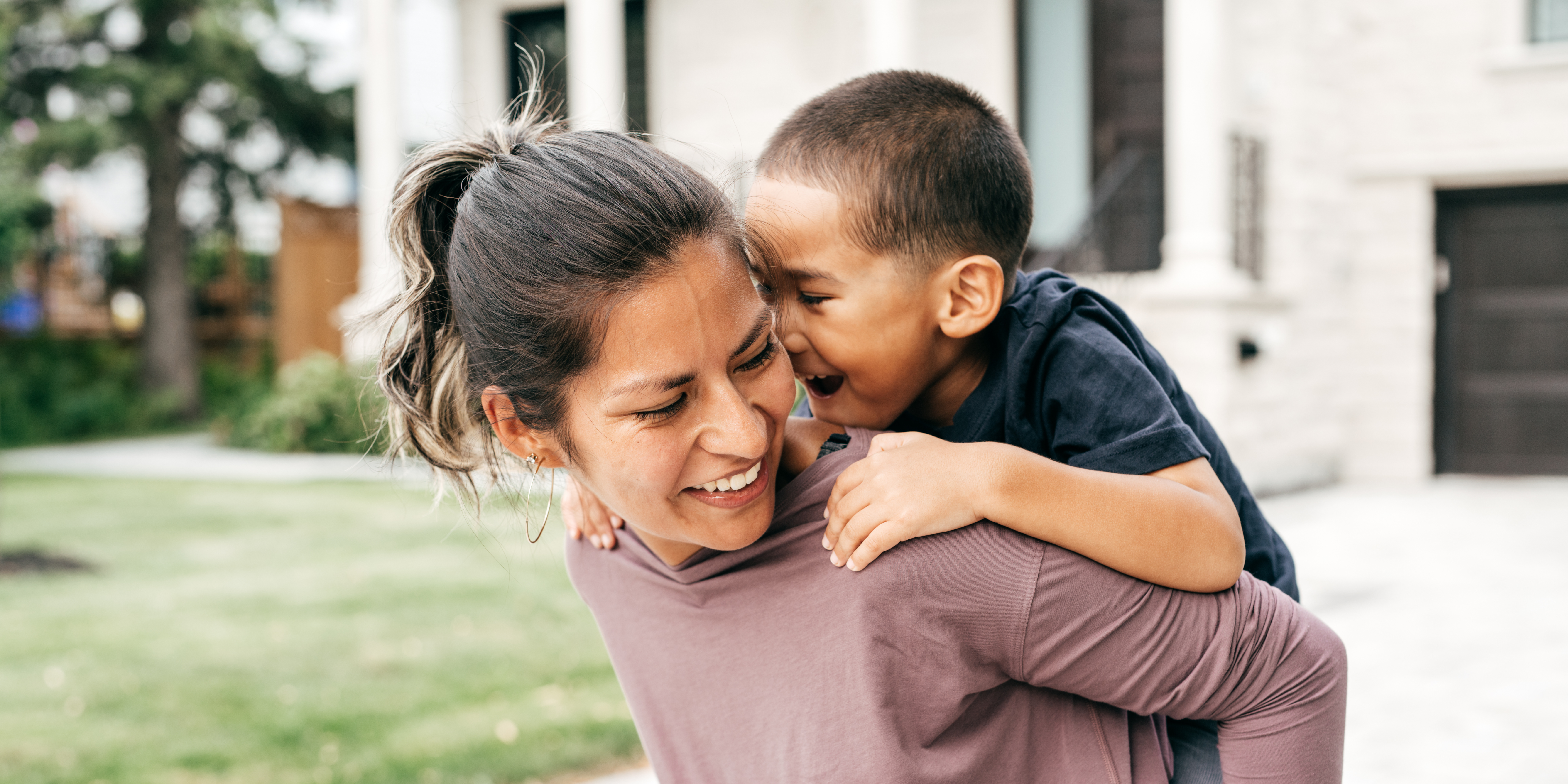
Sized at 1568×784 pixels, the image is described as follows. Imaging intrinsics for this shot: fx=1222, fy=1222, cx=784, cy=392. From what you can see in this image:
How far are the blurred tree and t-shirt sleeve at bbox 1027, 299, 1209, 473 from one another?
1418 centimetres

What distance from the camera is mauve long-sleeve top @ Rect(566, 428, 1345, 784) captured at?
126 cm

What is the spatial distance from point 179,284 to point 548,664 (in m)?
13.0

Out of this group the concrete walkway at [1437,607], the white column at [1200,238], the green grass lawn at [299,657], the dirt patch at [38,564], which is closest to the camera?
the green grass lawn at [299,657]

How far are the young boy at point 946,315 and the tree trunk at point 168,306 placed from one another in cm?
1602

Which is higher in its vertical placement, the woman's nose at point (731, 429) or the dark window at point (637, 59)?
the dark window at point (637, 59)

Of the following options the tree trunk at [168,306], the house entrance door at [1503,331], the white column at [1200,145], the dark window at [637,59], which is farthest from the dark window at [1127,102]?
the tree trunk at [168,306]

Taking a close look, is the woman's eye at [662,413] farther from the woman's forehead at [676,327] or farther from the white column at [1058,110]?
the white column at [1058,110]

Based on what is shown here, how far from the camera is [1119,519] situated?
1340 millimetres

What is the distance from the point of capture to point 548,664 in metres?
5.37

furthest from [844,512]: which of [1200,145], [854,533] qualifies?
[1200,145]

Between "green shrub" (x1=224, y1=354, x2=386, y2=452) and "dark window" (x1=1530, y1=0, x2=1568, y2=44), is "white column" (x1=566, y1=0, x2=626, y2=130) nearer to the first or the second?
"green shrub" (x1=224, y1=354, x2=386, y2=452)

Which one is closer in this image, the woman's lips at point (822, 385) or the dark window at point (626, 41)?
the woman's lips at point (822, 385)

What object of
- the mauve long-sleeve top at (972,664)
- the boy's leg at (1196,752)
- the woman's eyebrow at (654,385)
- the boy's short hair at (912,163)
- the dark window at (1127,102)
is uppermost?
the dark window at (1127,102)

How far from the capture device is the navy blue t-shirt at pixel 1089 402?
1.53 meters
